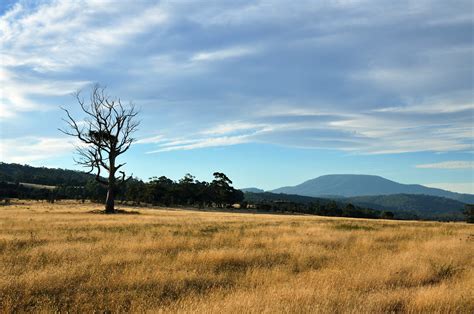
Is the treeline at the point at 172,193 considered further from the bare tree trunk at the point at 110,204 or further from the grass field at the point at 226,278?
the grass field at the point at 226,278

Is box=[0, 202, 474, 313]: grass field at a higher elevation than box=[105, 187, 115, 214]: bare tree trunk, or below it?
below

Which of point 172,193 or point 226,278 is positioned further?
point 172,193

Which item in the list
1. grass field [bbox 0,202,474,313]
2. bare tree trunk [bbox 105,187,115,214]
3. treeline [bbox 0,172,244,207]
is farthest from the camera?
treeline [bbox 0,172,244,207]

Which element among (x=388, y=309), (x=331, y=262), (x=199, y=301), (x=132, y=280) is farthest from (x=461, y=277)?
(x=132, y=280)

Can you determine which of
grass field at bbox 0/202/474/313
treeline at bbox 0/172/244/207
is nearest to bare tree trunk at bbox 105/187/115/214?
grass field at bbox 0/202/474/313

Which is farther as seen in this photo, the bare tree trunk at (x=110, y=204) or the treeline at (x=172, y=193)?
the treeline at (x=172, y=193)

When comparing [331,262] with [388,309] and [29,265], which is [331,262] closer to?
[388,309]

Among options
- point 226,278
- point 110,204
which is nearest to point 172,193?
point 110,204

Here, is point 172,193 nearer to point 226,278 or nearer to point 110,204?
point 110,204

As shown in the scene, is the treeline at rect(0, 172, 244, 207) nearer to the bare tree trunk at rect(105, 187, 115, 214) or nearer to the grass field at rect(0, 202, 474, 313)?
the bare tree trunk at rect(105, 187, 115, 214)

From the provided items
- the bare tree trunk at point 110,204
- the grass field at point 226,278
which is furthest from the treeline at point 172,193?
the grass field at point 226,278

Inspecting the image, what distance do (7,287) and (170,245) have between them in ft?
20.3

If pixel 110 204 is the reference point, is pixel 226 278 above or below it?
below

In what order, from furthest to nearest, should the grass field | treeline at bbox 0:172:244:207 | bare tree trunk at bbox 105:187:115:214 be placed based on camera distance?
treeline at bbox 0:172:244:207 < bare tree trunk at bbox 105:187:115:214 < the grass field
